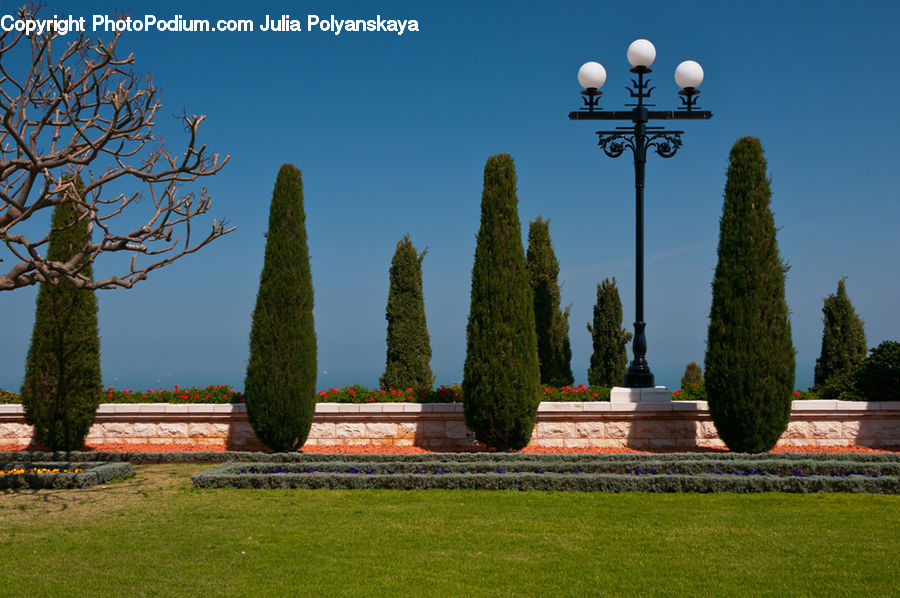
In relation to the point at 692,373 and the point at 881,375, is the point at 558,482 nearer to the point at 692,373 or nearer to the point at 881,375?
the point at 881,375

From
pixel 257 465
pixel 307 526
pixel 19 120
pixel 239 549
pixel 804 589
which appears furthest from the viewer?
pixel 257 465

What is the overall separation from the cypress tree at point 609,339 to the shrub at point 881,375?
24.5 feet

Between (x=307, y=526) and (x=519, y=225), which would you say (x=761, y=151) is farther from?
(x=307, y=526)

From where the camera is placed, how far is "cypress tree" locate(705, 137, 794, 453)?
12266mm

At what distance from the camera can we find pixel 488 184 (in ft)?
43.1

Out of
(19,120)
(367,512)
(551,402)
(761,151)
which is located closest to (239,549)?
(367,512)

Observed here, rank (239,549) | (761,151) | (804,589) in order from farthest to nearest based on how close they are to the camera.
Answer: (761,151) < (239,549) < (804,589)

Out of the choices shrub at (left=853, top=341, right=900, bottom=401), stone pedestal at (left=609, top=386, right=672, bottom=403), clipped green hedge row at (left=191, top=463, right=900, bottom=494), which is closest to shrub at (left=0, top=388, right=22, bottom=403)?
clipped green hedge row at (left=191, top=463, right=900, bottom=494)

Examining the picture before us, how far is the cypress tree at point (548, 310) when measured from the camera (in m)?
19.4

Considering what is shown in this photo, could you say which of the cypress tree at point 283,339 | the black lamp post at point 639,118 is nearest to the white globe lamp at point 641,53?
the black lamp post at point 639,118

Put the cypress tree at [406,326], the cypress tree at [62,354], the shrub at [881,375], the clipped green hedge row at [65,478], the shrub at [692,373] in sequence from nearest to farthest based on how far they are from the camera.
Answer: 1. the clipped green hedge row at [65,478]
2. the cypress tree at [62,354]
3. the shrub at [881,375]
4. the cypress tree at [406,326]
5. the shrub at [692,373]

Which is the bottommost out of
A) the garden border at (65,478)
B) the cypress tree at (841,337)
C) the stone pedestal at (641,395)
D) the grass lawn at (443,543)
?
the grass lawn at (443,543)

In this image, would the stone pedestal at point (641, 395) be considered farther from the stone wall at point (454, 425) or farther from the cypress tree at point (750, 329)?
the cypress tree at point (750, 329)

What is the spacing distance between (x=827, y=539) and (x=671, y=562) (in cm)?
189
